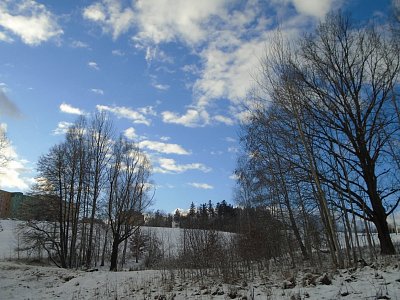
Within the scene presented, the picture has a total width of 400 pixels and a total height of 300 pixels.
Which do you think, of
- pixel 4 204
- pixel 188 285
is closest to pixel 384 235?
pixel 188 285

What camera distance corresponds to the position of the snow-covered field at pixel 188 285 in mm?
7630

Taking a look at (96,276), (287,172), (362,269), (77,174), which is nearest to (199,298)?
(362,269)

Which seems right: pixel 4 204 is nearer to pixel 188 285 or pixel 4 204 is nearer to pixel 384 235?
pixel 188 285

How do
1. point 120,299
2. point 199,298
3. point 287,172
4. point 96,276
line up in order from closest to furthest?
1. point 199,298
2. point 120,299
3. point 287,172
4. point 96,276

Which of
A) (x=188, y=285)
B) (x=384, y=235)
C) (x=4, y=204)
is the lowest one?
Result: (x=188, y=285)

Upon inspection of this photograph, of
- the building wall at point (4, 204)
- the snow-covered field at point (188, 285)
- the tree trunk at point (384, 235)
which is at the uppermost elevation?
the building wall at point (4, 204)

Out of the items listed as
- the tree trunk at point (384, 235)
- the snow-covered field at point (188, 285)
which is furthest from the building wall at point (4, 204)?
the tree trunk at point (384, 235)

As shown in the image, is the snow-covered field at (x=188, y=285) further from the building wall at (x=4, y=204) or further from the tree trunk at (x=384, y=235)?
the building wall at (x=4, y=204)

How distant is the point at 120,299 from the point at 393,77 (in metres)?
15.3

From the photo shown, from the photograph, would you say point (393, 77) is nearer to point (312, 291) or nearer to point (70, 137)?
point (312, 291)

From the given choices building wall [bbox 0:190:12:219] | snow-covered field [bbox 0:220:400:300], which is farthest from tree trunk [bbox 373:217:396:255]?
building wall [bbox 0:190:12:219]

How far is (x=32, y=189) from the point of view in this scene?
77.6 ft

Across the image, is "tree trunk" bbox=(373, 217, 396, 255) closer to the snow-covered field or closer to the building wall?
the snow-covered field

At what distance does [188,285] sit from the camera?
523 inches
